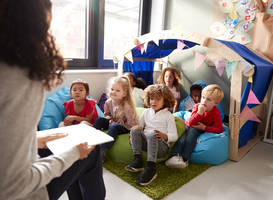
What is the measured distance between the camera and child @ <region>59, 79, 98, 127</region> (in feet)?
6.42

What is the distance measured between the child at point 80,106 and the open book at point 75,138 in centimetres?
83

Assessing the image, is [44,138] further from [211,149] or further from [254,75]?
[254,75]

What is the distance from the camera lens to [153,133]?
65.7 inches

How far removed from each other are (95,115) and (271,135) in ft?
6.60

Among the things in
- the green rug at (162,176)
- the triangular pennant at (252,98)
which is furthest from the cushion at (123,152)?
the triangular pennant at (252,98)

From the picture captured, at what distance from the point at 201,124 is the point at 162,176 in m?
0.63

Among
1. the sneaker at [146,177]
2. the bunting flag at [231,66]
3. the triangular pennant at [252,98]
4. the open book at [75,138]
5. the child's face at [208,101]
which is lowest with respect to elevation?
the sneaker at [146,177]

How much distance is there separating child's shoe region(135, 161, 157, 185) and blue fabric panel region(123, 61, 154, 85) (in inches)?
67.1

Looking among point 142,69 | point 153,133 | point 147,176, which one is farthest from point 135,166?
point 142,69

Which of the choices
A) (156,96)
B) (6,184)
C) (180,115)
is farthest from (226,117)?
(6,184)

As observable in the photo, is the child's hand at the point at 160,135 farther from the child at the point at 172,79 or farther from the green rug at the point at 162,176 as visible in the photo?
the child at the point at 172,79

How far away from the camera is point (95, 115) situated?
6.70ft

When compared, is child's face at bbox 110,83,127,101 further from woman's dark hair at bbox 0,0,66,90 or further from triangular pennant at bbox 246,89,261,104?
woman's dark hair at bbox 0,0,66,90

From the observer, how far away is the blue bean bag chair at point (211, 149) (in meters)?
1.84
